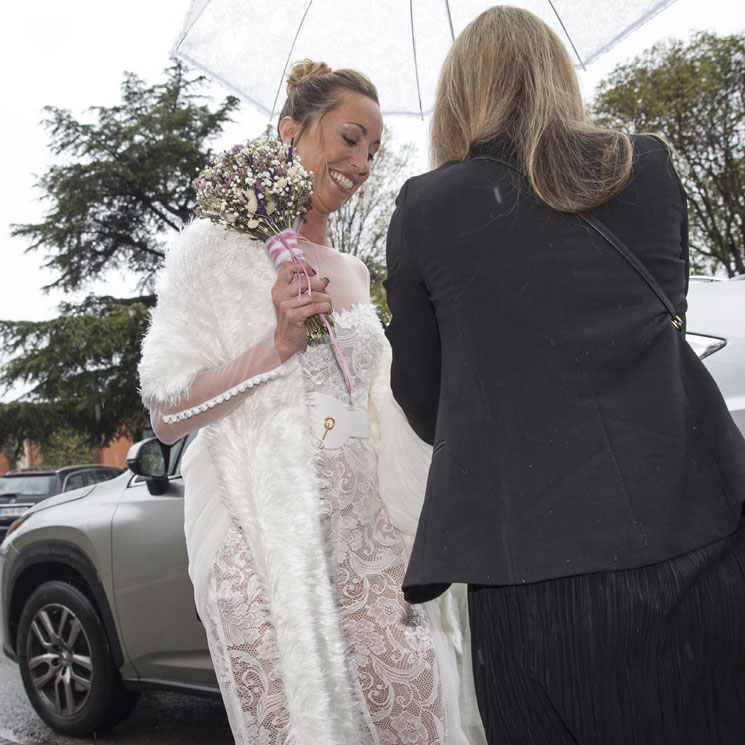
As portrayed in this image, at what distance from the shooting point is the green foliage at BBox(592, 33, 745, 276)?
63.2ft

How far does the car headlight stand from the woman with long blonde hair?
1.35 meters

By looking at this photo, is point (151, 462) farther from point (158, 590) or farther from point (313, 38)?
point (313, 38)

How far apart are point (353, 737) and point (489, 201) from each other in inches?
49.8

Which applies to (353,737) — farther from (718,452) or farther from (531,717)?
(718,452)

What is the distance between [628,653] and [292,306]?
1.13 meters

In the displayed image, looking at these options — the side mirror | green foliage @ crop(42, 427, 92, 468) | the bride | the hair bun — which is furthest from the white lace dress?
green foliage @ crop(42, 427, 92, 468)

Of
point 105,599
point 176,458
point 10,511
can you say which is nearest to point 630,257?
point 176,458

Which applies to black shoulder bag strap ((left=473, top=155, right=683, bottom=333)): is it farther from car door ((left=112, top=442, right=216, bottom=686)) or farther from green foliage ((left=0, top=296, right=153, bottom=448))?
green foliage ((left=0, top=296, right=153, bottom=448))

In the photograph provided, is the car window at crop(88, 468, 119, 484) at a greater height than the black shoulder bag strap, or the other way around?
the black shoulder bag strap

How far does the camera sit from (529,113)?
59.3 inches

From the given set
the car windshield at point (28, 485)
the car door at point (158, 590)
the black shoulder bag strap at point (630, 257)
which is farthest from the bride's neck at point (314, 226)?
the car windshield at point (28, 485)

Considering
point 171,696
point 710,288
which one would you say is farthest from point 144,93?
point 710,288

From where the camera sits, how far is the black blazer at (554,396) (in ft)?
4.35

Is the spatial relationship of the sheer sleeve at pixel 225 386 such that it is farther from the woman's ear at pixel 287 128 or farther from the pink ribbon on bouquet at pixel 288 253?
the woman's ear at pixel 287 128
